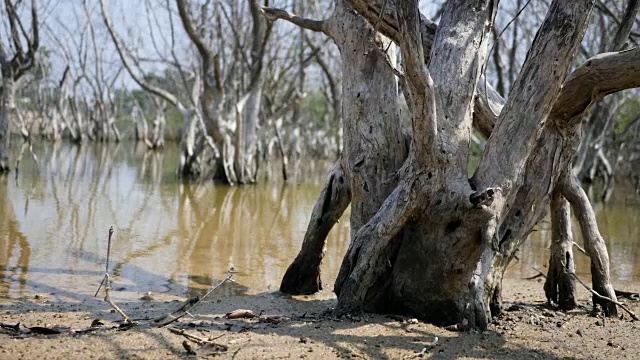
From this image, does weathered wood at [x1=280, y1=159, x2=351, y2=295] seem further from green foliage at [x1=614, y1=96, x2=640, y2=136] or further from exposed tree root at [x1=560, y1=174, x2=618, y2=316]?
green foliage at [x1=614, y1=96, x2=640, y2=136]

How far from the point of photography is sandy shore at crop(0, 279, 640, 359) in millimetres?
3408

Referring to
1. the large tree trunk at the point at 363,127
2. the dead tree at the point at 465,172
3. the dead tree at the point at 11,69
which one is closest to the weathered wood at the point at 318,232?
the large tree trunk at the point at 363,127

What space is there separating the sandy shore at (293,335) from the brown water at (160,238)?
833mm

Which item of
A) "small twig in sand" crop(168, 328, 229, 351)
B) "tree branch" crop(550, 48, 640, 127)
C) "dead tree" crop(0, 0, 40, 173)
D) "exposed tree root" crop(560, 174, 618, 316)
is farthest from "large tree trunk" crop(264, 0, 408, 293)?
"dead tree" crop(0, 0, 40, 173)

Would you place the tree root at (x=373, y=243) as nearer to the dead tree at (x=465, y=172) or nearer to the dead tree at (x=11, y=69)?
the dead tree at (x=465, y=172)

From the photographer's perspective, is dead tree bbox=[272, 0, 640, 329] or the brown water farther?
the brown water

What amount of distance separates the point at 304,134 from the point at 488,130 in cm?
3108

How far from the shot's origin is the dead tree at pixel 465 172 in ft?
14.0

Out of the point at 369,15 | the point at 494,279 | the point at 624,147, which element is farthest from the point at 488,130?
the point at 624,147

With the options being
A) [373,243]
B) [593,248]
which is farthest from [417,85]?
[593,248]

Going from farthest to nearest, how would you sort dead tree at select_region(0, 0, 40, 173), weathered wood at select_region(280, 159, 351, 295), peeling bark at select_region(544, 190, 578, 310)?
dead tree at select_region(0, 0, 40, 173)
weathered wood at select_region(280, 159, 351, 295)
peeling bark at select_region(544, 190, 578, 310)

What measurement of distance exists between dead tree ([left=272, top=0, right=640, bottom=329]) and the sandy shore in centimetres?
28

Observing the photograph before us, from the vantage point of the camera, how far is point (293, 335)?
12.6 feet

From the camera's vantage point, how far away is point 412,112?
160 inches
